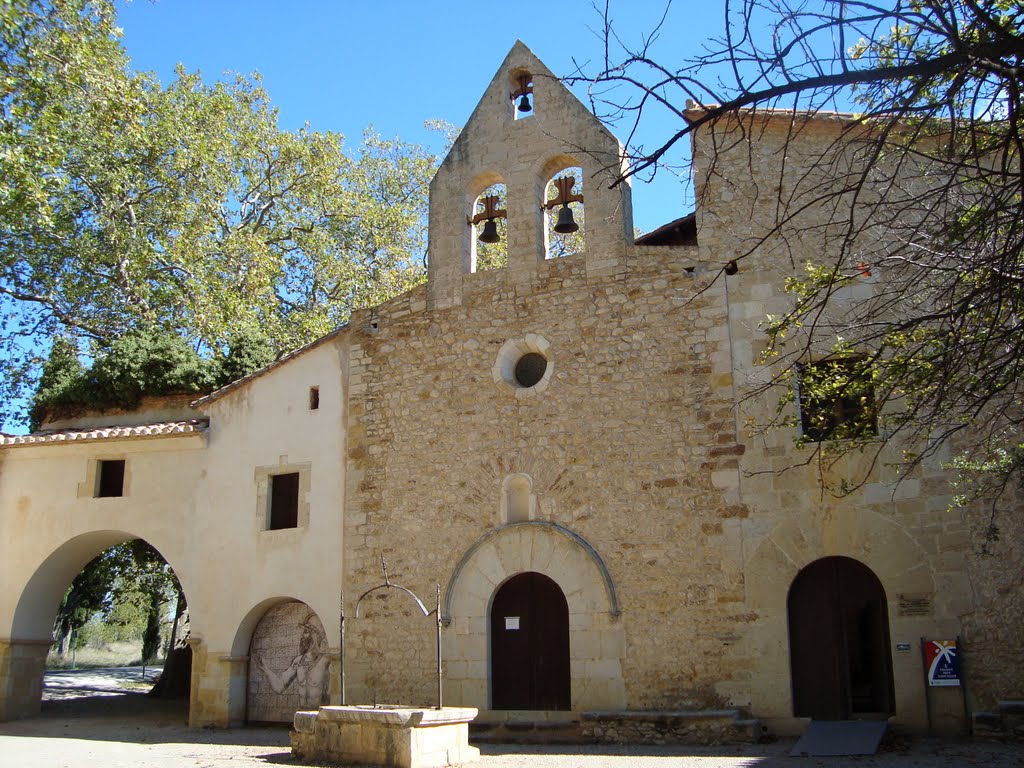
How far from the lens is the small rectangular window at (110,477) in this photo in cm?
1455

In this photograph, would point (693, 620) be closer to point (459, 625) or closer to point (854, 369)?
point (459, 625)

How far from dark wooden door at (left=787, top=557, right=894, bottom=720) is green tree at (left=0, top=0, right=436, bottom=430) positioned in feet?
39.2

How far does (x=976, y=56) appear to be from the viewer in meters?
4.36

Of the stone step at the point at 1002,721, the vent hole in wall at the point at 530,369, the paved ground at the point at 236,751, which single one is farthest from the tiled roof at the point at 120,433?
the stone step at the point at 1002,721

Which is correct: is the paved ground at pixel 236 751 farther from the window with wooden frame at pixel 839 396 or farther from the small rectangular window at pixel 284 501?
the window with wooden frame at pixel 839 396

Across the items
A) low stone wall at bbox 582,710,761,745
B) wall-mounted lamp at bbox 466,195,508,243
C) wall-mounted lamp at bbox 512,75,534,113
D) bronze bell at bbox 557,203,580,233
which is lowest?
low stone wall at bbox 582,710,761,745

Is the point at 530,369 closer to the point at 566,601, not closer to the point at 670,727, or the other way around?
the point at 566,601

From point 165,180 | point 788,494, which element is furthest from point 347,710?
point 165,180

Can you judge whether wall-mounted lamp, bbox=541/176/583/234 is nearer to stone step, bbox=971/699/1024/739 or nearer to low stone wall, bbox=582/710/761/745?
low stone wall, bbox=582/710/761/745

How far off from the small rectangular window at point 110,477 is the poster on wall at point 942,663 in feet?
35.7

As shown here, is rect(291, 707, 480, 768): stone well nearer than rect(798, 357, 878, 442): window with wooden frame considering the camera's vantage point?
No

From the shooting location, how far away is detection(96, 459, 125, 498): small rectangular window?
1455cm

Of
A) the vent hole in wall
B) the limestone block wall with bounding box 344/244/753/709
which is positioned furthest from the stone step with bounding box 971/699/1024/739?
the vent hole in wall

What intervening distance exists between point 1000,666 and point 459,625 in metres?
5.68
